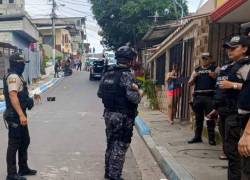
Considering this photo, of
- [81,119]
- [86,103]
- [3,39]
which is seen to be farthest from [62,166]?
[3,39]

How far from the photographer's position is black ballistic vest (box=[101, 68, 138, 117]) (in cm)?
596

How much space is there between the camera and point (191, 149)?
8.14 meters

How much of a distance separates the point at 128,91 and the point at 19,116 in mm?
1458

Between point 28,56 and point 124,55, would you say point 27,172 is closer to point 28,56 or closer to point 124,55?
point 124,55

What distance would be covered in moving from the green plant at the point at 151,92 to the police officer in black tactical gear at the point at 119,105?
358 inches

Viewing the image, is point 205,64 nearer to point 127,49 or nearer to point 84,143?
point 127,49

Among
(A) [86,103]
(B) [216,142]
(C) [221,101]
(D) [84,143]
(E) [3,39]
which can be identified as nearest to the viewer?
(C) [221,101]

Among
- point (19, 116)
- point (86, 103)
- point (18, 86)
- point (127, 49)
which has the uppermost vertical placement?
point (127, 49)

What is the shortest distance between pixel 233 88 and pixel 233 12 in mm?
3167

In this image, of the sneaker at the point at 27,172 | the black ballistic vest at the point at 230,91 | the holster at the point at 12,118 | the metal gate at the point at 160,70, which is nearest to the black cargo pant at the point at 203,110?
the black ballistic vest at the point at 230,91

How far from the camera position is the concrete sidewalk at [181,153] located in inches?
250

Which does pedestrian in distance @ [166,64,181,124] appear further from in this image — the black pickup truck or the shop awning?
the black pickup truck

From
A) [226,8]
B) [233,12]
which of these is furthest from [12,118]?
[233,12]

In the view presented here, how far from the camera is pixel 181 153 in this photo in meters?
7.83
